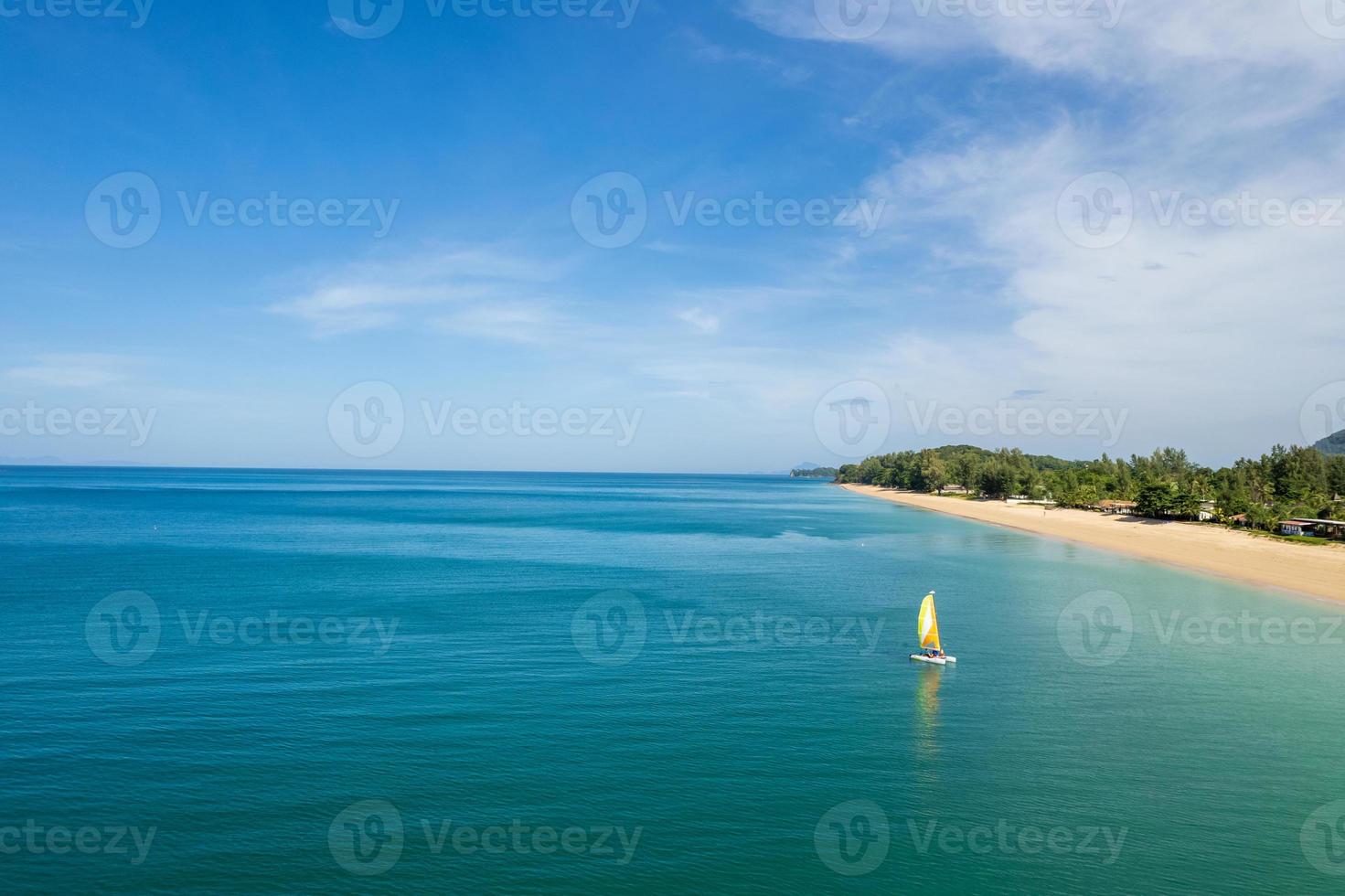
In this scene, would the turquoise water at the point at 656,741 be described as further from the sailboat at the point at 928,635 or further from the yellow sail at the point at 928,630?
the yellow sail at the point at 928,630

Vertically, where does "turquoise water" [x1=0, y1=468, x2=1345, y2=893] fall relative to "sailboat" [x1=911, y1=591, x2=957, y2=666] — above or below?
below

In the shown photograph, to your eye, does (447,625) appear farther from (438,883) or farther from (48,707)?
(438,883)

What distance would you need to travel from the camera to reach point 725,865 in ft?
61.4

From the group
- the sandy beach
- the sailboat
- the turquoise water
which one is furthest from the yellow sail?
the sandy beach

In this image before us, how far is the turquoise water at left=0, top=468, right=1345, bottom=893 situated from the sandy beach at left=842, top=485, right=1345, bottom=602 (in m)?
11.4

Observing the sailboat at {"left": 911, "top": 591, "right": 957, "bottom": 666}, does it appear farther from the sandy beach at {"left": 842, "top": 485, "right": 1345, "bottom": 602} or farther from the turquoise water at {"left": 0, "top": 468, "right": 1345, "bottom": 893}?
the sandy beach at {"left": 842, "top": 485, "right": 1345, "bottom": 602}

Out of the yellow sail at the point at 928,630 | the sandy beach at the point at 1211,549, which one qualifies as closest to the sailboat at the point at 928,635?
the yellow sail at the point at 928,630

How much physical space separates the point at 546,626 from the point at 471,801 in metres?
22.8

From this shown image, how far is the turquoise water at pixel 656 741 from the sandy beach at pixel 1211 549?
1142 cm

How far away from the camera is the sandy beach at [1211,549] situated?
6588cm

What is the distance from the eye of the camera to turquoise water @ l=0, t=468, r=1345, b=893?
62.0 ft

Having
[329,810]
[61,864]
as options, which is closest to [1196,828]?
[329,810]

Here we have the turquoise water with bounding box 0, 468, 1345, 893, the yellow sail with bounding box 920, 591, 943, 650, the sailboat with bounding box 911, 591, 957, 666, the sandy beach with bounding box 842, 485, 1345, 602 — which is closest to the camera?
the turquoise water with bounding box 0, 468, 1345, 893

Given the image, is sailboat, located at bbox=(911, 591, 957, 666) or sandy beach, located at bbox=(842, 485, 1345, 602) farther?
sandy beach, located at bbox=(842, 485, 1345, 602)
